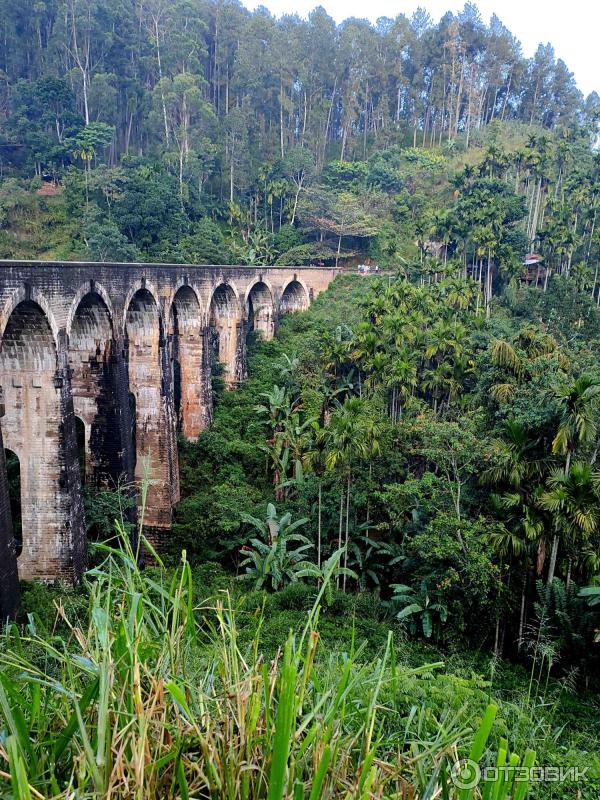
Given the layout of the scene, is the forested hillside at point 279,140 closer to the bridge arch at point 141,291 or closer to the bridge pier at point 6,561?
the bridge arch at point 141,291

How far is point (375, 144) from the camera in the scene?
7181 centimetres

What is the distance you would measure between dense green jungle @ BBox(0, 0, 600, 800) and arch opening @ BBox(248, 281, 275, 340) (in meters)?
1.33

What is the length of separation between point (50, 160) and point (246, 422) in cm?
3316

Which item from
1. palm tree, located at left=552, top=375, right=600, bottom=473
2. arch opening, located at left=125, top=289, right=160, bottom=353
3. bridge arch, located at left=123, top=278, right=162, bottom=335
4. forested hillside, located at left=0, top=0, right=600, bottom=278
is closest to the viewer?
palm tree, located at left=552, top=375, right=600, bottom=473

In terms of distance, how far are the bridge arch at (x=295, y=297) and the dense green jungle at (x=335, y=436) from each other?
1613mm

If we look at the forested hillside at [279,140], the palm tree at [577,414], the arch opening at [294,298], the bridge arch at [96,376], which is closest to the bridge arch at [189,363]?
the bridge arch at [96,376]

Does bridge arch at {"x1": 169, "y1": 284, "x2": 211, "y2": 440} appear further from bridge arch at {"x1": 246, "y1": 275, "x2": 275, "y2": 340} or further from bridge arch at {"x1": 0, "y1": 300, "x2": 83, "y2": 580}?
bridge arch at {"x1": 246, "y1": 275, "x2": 275, "y2": 340}

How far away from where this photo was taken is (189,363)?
27.1 m

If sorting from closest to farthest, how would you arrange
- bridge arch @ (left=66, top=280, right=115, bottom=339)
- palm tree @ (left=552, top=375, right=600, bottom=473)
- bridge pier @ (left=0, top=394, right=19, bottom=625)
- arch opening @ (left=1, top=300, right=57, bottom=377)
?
bridge pier @ (left=0, top=394, right=19, bottom=625), palm tree @ (left=552, top=375, right=600, bottom=473), arch opening @ (left=1, top=300, right=57, bottom=377), bridge arch @ (left=66, top=280, right=115, bottom=339)

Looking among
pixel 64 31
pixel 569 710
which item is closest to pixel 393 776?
pixel 569 710

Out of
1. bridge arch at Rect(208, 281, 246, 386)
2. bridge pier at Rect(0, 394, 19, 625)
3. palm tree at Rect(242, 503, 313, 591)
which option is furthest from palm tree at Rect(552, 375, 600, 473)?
bridge arch at Rect(208, 281, 246, 386)

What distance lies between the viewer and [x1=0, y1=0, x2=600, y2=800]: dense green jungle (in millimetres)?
2404

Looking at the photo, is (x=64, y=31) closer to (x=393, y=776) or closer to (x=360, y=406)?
(x=360, y=406)

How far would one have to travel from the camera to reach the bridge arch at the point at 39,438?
50.8 ft
